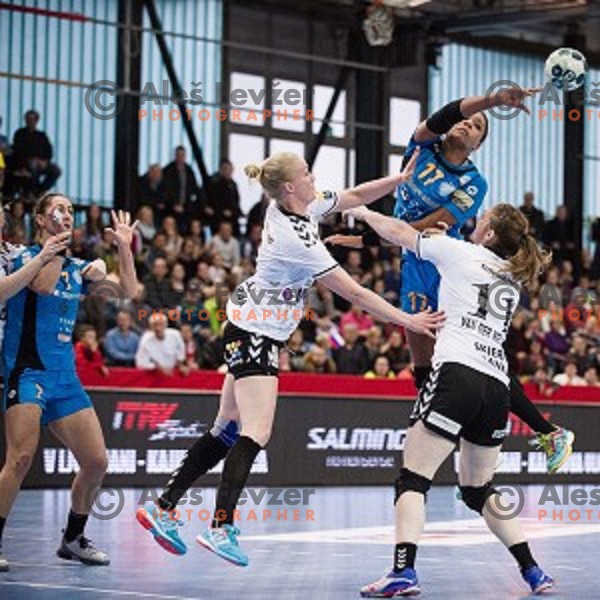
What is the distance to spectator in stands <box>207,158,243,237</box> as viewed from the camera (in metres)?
22.5

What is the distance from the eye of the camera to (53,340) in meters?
8.94

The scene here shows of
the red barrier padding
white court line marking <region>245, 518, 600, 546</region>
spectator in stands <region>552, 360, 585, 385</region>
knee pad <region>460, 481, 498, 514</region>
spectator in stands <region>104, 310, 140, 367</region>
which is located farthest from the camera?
spectator in stands <region>552, 360, 585, 385</region>

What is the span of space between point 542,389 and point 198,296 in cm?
441

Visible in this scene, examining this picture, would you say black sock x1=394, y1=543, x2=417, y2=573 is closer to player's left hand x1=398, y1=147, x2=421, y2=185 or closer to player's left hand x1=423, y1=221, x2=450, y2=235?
player's left hand x1=423, y1=221, x2=450, y2=235

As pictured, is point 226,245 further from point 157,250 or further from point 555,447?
point 555,447

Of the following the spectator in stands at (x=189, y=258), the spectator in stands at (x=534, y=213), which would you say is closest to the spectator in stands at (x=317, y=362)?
the spectator in stands at (x=189, y=258)

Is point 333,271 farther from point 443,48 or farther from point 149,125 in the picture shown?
point 443,48

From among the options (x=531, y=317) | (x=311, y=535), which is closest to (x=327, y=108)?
(x=531, y=317)

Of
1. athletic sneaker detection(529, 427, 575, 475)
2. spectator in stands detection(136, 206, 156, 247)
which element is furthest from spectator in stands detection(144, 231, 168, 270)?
athletic sneaker detection(529, 427, 575, 475)

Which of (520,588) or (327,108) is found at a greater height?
(327,108)

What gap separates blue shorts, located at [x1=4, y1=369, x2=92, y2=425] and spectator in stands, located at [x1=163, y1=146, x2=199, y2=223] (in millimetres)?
12804

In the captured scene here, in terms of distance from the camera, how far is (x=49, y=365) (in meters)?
8.89

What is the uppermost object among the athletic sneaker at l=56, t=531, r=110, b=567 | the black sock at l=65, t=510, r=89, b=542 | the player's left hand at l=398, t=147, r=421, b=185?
the player's left hand at l=398, t=147, r=421, b=185

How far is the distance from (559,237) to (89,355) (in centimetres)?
1323
